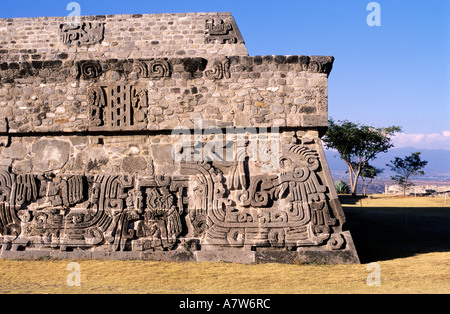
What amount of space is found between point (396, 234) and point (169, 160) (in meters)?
5.05

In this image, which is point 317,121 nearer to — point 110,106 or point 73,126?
point 110,106

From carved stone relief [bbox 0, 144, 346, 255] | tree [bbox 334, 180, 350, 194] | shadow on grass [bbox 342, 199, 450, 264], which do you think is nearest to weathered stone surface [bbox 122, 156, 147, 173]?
carved stone relief [bbox 0, 144, 346, 255]

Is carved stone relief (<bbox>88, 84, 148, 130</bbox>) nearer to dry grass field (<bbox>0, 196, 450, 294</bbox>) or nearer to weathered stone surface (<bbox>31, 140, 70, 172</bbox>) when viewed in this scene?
weathered stone surface (<bbox>31, 140, 70, 172</bbox>)

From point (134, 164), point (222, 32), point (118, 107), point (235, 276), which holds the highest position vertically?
point (222, 32)

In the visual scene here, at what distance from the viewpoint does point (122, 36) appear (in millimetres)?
9359

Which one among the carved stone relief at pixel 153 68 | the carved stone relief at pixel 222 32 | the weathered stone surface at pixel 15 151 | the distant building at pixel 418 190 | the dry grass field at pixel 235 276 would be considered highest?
the carved stone relief at pixel 222 32

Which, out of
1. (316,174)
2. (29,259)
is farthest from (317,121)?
(29,259)

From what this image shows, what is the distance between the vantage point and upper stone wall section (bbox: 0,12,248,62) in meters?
9.07

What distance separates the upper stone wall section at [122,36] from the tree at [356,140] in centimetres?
2069

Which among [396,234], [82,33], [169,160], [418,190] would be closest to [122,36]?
[82,33]

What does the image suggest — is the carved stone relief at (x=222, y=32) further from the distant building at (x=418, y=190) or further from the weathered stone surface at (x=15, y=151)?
the distant building at (x=418, y=190)

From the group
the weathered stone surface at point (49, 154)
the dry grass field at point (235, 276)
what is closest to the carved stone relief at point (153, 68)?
the weathered stone surface at point (49, 154)

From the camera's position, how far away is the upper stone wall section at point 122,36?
9.07 meters

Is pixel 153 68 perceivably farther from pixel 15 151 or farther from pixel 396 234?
→ pixel 396 234
